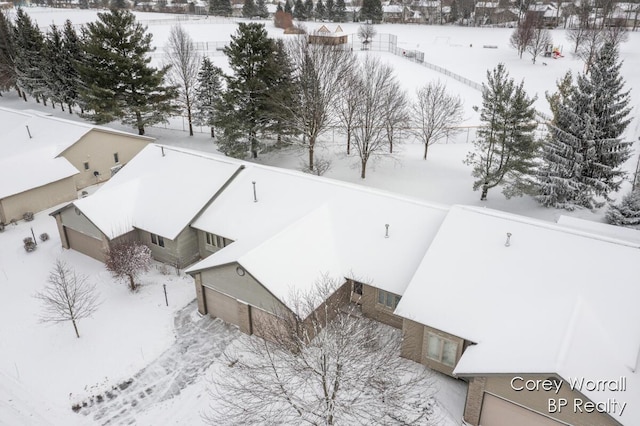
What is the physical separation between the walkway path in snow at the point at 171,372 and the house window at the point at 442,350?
8.88m

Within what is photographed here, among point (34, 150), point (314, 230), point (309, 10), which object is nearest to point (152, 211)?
point (314, 230)

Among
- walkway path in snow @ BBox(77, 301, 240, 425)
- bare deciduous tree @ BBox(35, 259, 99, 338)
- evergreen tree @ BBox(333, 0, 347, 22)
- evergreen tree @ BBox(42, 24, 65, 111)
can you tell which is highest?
evergreen tree @ BBox(333, 0, 347, 22)

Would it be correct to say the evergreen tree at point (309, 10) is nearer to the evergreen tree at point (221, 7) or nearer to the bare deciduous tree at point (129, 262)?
the evergreen tree at point (221, 7)

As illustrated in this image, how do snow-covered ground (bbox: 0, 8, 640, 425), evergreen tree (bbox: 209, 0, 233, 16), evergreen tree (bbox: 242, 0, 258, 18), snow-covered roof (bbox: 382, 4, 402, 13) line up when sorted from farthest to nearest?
snow-covered roof (bbox: 382, 4, 402, 13) → evergreen tree (bbox: 209, 0, 233, 16) → evergreen tree (bbox: 242, 0, 258, 18) → snow-covered ground (bbox: 0, 8, 640, 425)

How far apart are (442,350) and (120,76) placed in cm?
3859

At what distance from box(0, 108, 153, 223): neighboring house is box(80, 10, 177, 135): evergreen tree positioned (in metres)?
4.81

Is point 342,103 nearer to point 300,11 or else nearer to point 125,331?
point 125,331

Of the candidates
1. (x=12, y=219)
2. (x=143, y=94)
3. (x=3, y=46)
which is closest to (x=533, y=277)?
(x=12, y=219)

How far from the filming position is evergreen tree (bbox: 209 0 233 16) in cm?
12550

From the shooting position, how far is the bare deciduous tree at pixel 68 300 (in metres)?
21.0

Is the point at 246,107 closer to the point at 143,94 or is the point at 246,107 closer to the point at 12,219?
the point at 143,94

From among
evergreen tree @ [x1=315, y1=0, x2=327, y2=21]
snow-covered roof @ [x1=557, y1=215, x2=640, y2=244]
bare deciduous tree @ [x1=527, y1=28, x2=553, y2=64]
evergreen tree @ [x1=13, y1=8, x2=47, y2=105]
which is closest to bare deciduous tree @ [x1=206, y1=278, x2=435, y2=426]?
snow-covered roof @ [x1=557, y1=215, x2=640, y2=244]

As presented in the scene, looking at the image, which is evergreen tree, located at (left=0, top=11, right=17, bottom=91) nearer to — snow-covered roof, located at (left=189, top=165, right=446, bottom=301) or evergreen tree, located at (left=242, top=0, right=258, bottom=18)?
snow-covered roof, located at (left=189, top=165, right=446, bottom=301)

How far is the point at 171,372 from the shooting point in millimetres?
19359
